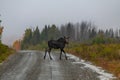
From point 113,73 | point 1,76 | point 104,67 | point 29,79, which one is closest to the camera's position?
point 29,79

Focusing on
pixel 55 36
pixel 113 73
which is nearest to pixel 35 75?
pixel 113 73

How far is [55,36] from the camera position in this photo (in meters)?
188

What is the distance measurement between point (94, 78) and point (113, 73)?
2870 mm

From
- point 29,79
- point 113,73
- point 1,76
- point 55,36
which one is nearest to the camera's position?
point 29,79

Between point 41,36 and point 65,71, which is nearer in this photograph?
point 65,71

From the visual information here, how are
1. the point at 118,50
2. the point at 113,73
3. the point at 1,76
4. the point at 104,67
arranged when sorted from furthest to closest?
the point at 118,50 → the point at 104,67 → the point at 113,73 → the point at 1,76

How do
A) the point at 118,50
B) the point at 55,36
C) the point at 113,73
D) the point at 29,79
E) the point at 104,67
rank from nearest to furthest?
the point at 29,79 → the point at 113,73 → the point at 104,67 → the point at 118,50 → the point at 55,36

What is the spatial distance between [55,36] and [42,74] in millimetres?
166664

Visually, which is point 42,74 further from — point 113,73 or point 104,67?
point 104,67

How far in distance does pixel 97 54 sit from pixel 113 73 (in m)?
12.9

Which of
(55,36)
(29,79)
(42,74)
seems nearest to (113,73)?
(42,74)

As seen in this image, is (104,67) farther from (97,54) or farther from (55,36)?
(55,36)

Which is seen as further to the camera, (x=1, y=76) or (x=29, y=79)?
(x=1, y=76)

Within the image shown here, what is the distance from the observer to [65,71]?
22578 mm
